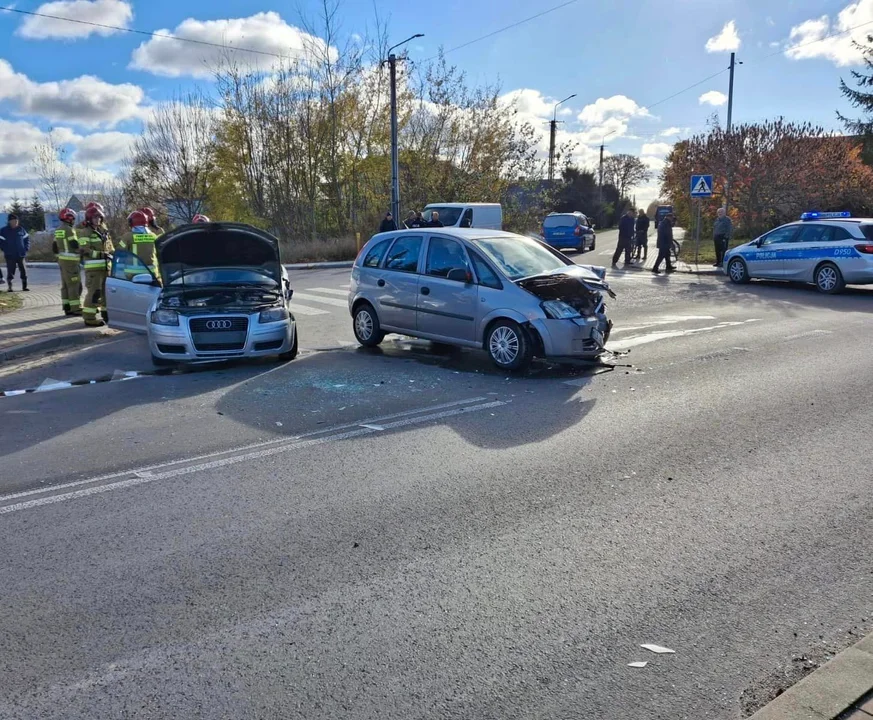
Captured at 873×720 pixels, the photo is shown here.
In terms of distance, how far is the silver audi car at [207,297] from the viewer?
9.49 metres

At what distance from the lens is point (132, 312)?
1100cm

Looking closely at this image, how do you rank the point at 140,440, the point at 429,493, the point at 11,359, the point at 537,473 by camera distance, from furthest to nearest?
the point at 11,359, the point at 140,440, the point at 537,473, the point at 429,493

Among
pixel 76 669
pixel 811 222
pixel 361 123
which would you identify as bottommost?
pixel 76 669

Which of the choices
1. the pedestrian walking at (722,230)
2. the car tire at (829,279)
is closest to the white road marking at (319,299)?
the car tire at (829,279)

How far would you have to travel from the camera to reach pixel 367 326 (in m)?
11.1

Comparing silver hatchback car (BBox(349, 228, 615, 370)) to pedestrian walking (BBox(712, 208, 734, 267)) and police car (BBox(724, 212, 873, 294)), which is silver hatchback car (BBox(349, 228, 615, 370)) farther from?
pedestrian walking (BBox(712, 208, 734, 267))

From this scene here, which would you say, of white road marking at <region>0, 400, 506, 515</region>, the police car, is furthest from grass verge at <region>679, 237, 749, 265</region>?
white road marking at <region>0, 400, 506, 515</region>

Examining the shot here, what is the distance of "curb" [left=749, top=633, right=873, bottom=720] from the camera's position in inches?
111

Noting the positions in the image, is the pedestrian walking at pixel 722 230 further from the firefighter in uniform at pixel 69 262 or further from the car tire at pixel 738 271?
the firefighter in uniform at pixel 69 262

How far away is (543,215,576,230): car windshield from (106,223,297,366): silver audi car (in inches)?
932

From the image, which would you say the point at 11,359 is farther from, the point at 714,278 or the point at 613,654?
the point at 714,278

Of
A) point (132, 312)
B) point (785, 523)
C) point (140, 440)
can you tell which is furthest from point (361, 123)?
point (785, 523)

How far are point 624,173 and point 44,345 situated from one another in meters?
84.4

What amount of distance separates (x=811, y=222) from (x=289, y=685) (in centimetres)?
1769
